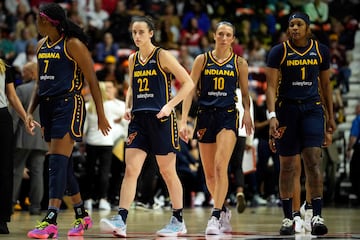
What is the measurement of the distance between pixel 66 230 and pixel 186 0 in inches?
564

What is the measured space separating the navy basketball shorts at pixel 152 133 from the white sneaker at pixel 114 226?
73 centimetres

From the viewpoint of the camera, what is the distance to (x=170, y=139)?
8.75m

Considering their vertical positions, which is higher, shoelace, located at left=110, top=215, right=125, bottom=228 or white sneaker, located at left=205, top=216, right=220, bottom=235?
shoelace, located at left=110, top=215, right=125, bottom=228

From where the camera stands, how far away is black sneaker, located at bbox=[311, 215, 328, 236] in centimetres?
888

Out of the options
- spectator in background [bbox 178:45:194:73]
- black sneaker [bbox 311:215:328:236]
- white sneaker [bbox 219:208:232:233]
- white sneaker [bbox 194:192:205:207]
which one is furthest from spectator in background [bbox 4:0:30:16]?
black sneaker [bbox 311:215:328:236]

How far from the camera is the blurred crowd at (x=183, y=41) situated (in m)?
15.7

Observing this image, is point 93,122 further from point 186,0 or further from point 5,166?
point 186,0

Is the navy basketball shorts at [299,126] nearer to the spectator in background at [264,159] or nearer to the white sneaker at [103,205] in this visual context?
the white sneaker at [103,205]

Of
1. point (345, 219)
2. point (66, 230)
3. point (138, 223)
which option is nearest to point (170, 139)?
point (66, 230)

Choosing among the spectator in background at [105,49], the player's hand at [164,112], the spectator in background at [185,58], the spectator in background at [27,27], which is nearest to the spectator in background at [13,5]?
the spectator in background at [27,27]

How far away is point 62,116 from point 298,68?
238 centimetres

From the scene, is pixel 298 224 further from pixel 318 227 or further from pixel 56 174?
pixel 56 174

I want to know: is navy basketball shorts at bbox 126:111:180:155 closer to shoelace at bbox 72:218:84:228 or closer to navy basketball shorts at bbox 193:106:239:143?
navy basketball shorts at bbox 193:106:239:143

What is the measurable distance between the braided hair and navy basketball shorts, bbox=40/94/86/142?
0.57 m
